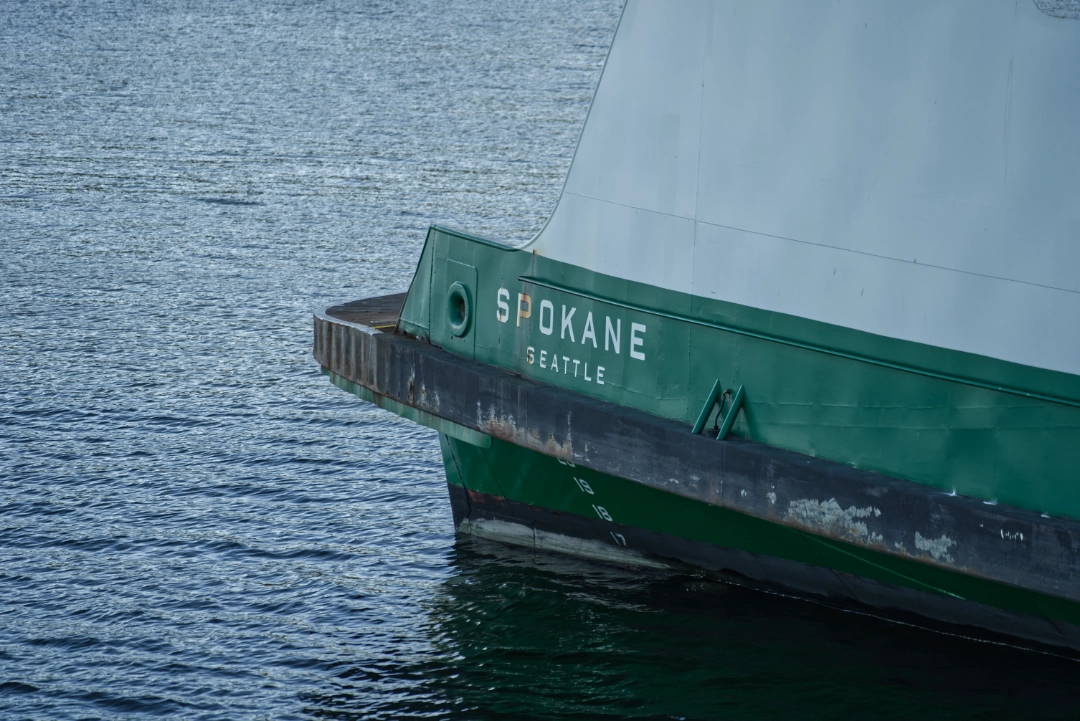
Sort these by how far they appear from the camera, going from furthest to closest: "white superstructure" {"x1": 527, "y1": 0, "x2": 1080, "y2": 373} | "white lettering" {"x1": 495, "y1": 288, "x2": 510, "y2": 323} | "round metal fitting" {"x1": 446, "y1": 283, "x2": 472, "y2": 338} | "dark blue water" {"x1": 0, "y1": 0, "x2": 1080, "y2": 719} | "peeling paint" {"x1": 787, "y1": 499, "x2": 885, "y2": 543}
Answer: "round metal fitting" {"x1": 446, "y1": 283, "x2": 472, "y2": 338}
"white lettering" {"x1": 495, "y1": 288, "x2": 510, "y2": 323}
"dark blue water" {"x1": 0, "y1": 0, "x2": 1080, "y2": 719}
"peeling paint" {"x1": 787, "y1": 499, "x2": 885, "y2": 543}
"white superstructure" {"x1": 527, "y1": 0, "x2": 1080, "y2": 373}

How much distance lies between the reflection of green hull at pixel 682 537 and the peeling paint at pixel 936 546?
328 mm

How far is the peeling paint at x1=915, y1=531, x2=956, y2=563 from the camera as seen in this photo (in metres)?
7.51

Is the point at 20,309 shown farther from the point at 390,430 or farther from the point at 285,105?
the point at 285,105

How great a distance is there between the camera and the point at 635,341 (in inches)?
353

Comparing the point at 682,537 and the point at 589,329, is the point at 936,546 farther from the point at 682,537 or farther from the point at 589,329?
the point at 589,329

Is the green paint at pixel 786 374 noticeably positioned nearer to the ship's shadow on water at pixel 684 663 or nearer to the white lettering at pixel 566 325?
the white lettering at pixel 566 325

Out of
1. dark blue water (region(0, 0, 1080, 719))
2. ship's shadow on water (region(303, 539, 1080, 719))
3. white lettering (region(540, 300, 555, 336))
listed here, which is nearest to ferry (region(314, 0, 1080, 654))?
white lettering (region(540, 300, 555, 336))

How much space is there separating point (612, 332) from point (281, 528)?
13.7ft

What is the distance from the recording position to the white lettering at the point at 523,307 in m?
9.55

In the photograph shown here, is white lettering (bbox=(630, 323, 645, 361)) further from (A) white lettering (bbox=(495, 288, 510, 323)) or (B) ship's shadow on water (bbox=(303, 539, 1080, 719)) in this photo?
(B) ship's shadow on water (bbox=(303, 539, 1080, 719))

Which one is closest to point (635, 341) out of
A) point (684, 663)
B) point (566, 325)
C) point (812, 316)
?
point (566, 325)

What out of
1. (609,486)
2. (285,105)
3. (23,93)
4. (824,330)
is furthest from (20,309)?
(23,93)

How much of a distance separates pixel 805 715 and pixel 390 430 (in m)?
7.20

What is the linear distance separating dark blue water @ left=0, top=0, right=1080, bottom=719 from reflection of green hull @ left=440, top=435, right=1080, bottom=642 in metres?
0.31
